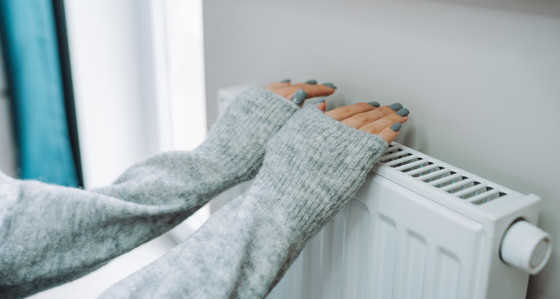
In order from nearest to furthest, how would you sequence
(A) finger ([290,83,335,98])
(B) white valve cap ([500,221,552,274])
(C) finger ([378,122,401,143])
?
(B) white valve cap ([500,221,552,274]) → (C) finger ([378,122,401,143]) → (A) finger ([290,83,335,98])

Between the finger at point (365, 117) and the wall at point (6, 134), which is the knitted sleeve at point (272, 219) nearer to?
the finger at point (365, 117)

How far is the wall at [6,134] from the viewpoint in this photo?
4.15ft

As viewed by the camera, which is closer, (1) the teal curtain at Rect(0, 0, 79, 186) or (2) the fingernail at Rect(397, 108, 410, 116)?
→ (2) the fingernail at Rect(397, 108, 410, 116)

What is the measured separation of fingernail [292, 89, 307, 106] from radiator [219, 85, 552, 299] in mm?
118

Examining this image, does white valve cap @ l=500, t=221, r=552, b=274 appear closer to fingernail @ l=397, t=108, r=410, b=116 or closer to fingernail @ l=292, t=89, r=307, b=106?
fingernail @ l=397, t=108, r=410, b=116

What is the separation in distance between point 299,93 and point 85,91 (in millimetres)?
815

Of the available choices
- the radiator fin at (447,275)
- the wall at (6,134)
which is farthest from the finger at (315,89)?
the wall at (6,134)

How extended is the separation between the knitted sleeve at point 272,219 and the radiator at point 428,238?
5 centimetres

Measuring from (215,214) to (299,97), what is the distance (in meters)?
0.18

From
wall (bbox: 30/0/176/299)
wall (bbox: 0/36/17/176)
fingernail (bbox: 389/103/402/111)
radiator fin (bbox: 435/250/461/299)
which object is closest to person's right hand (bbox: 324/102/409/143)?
fingernail (bbox: 389/103/402/111)

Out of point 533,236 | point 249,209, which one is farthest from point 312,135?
point 533,236

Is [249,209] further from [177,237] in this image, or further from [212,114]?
[177,237]

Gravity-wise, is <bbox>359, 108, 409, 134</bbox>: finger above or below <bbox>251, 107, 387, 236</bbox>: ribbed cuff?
above

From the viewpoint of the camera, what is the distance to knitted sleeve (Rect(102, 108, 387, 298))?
48cm
